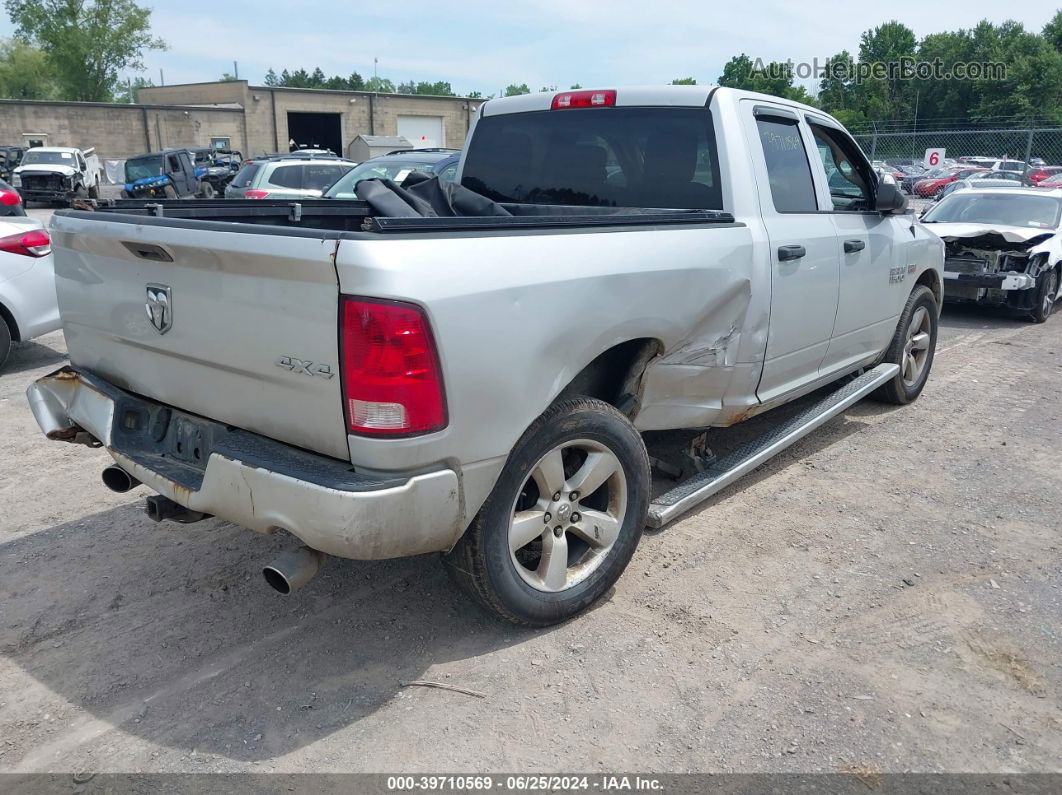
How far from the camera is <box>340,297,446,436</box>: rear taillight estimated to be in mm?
2473

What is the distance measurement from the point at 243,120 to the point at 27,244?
4888cm

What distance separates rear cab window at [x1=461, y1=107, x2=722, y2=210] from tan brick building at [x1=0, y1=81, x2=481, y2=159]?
1937 inches

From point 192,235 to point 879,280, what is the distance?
4.06m

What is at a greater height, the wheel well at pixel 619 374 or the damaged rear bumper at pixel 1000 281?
the wheel well at pixel 619 374

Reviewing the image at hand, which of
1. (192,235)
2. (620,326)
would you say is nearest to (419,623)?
(620,326)

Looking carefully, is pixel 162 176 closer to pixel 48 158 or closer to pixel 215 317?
pixel 48 158

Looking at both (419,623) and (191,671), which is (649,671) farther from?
(191,671)

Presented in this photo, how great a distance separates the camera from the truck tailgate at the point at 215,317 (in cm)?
257

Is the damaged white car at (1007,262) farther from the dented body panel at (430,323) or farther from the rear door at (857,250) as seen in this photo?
the dented body panel at (430,323)

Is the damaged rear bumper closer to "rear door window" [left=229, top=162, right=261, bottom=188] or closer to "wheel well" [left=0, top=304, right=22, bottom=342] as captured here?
"wheel well" [left=0, top=304, right=22, bottom=342]

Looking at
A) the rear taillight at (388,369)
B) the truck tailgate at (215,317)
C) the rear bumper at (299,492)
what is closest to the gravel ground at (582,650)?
the rear bumper at (299,492)

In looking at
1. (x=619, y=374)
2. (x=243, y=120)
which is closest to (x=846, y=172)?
(x=619, y=374)

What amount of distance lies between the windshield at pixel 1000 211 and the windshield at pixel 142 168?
24.2 metres

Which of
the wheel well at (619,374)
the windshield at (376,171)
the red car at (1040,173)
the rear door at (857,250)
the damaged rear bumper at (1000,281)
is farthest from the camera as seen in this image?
the red car at (1040,173)
